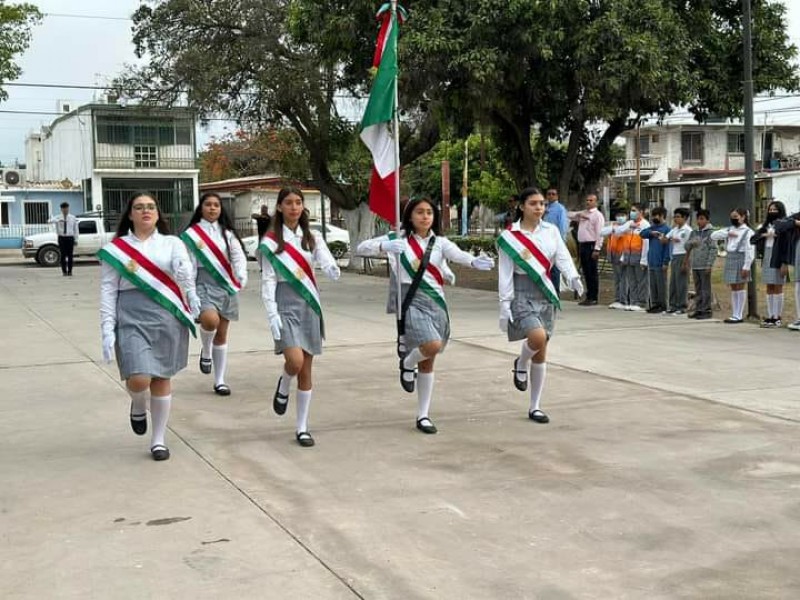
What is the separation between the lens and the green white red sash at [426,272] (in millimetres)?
7215

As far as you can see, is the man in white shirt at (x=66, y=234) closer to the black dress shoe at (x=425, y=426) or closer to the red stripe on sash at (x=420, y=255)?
the red stripe on sash at (x=420, y=255)

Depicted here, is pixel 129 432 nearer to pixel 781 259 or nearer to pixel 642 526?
pixel 642 526

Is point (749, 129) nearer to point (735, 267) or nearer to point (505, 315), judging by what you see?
point (735, 267)

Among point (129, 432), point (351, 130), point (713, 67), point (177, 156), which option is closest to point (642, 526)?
point (129, 432)

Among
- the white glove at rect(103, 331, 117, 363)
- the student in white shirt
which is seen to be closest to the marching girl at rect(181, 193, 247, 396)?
the white glove at rect(103, 331, 117, 363)

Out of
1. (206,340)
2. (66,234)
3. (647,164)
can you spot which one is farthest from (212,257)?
(647,164)

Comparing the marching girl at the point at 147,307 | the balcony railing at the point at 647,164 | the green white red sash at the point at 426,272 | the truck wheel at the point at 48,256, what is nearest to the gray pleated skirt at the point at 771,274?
the green white red sash at the point at 426,272

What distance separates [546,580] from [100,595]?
1.94m

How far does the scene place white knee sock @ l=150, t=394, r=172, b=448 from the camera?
647 centimetres

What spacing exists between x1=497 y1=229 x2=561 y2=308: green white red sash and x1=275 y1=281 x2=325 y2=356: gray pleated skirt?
1.63 meters

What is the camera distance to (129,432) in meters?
7.31

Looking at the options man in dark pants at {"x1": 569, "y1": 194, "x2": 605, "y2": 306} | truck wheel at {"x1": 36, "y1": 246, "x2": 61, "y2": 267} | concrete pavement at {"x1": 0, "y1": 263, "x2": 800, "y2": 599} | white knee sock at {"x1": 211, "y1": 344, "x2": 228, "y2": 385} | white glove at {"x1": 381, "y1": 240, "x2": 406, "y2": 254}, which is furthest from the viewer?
truck wheel at {"x1": 36, "y1": 246, "x2": 61, "y2": 267}

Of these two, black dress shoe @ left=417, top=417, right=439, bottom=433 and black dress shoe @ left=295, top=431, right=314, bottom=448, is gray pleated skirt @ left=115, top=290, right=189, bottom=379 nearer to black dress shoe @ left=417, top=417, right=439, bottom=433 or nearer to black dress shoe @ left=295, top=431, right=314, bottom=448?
black dress shoe @ left=295, top=431, right=314, bottom=448

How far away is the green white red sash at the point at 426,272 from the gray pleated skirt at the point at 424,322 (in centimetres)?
4
